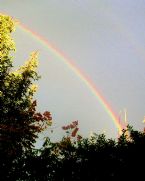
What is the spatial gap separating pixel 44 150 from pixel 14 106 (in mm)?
4750

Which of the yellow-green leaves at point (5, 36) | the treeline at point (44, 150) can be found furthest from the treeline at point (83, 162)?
the yellow-green leaves at point (5, 36)

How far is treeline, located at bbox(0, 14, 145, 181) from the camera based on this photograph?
17062 mm

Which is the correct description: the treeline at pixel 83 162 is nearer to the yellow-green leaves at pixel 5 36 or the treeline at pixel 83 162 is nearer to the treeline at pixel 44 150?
the treeline at pixel 44 150

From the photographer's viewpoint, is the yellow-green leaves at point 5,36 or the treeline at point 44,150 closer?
Result: the treeline at point 44,150

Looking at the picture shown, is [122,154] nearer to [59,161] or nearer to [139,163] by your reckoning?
[139,163]

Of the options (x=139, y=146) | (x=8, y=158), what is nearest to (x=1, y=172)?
(x=8, y=158)

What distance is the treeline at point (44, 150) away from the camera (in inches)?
672

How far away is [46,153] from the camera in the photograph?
62.2 ft

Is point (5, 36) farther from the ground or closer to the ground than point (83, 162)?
farther from the ground

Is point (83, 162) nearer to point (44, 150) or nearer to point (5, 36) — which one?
point (44, 150)

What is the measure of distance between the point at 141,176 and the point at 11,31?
1318cm

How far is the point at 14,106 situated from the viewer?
22.9 m

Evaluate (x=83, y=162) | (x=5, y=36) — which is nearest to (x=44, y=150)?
(x=83, y=162)

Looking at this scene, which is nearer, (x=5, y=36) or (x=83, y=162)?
(x=83, y=162)
